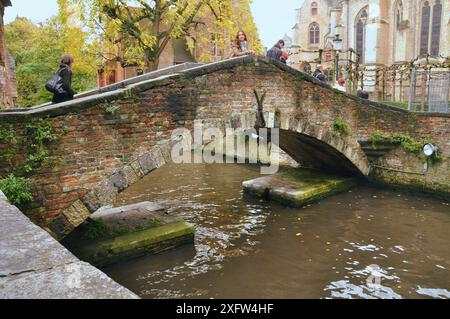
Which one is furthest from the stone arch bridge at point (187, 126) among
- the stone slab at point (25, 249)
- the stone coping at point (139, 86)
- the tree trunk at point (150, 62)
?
the tree trunk at point (150, 62)

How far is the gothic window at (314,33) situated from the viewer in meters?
40.8

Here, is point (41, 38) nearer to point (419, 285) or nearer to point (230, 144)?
point (230, 144)

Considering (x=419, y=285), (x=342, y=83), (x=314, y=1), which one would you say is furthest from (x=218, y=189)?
(x=314, y=1)

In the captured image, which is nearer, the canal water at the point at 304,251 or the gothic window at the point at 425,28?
the canal water at the point at 304,251

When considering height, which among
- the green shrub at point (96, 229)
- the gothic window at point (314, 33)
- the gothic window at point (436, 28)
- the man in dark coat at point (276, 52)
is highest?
the gothic window at point (314, 33)

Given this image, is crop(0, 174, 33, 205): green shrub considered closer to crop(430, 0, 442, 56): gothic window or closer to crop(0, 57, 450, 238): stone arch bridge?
crop(0, 57, 450, 238): stone arch bridge

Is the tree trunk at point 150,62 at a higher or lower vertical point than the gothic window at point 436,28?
lower

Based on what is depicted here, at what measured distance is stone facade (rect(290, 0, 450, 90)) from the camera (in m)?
24.6

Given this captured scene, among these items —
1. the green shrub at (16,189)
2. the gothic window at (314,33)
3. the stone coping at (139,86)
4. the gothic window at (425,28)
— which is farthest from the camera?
the gothic window at (314,33)

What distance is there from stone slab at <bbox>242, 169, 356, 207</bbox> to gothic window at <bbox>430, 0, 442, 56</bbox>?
17.6 m

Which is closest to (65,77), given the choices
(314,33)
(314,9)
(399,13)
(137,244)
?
(137,244)

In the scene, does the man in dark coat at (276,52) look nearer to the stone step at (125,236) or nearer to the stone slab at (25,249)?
the stone step at (125,236)

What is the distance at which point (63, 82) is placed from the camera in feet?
22.2

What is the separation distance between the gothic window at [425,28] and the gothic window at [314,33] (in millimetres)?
16143
